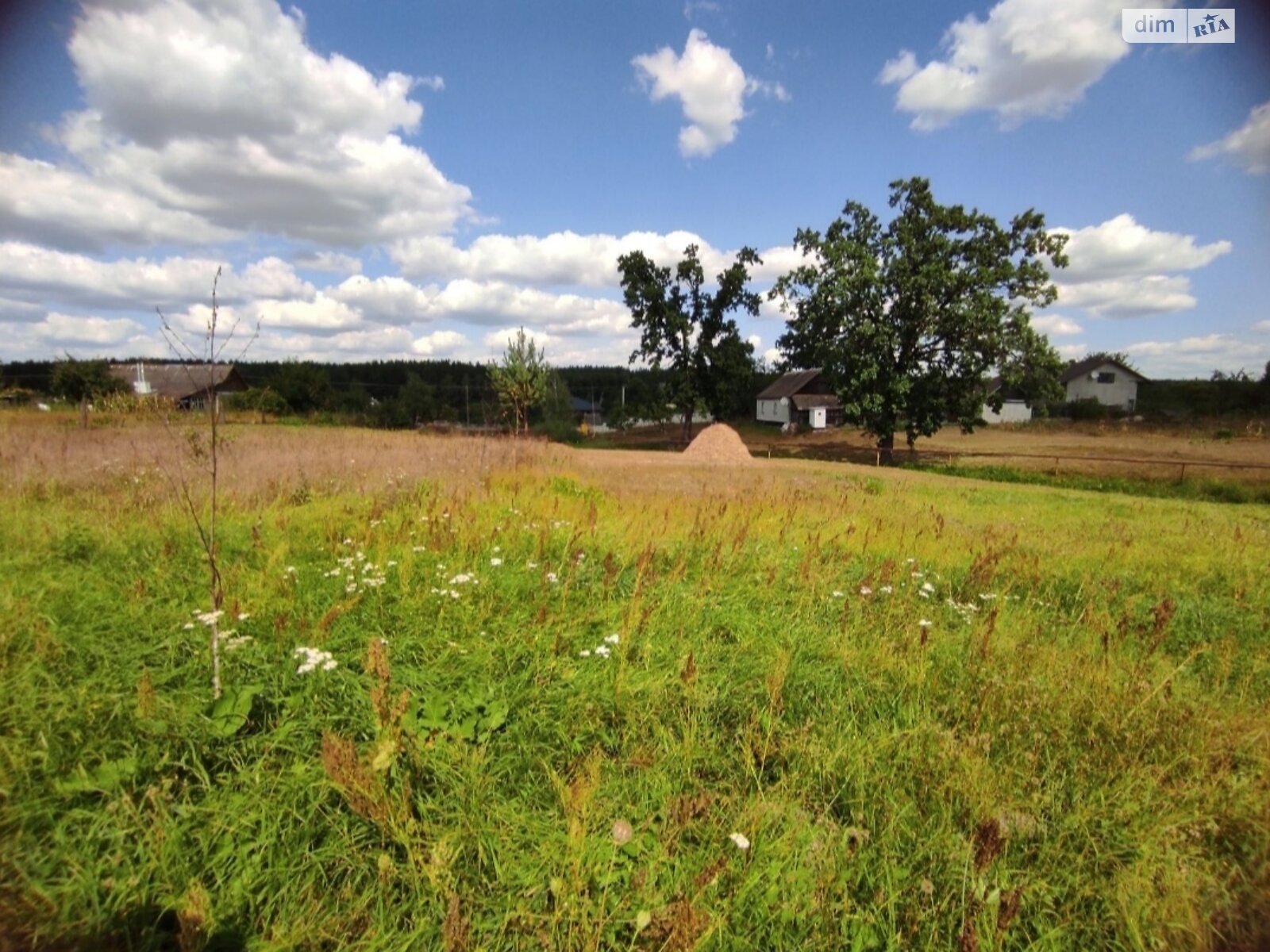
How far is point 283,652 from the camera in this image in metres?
2.80

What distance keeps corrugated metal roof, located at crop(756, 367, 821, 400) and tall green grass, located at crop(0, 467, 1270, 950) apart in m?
54.6

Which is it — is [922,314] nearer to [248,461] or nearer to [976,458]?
[976,458]

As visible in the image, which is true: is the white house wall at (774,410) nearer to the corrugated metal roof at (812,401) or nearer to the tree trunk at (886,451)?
the corrugated metal roof at (812,401)

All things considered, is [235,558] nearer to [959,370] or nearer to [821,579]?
[821,579]

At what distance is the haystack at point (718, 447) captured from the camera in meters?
25.0

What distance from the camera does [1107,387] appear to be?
6034cm

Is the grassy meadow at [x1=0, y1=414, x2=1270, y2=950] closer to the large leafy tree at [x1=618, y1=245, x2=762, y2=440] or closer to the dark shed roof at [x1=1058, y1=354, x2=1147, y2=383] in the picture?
the large leafy tree at [x1=618, y1=245, x2=762, y2=440]

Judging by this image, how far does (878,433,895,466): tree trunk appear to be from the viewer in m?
27.0

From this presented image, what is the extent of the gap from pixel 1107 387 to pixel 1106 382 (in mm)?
642

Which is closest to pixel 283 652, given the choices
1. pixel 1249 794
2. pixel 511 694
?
pixel 511 694

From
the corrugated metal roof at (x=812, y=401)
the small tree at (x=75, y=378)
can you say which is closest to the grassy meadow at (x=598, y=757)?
the small tree at (x=75, y=378)

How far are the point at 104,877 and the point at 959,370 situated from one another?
28495 mm

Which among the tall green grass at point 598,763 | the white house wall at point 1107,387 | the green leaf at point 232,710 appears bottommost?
the tall green grass at point 598,763

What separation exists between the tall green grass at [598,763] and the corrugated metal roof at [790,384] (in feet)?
179
